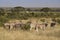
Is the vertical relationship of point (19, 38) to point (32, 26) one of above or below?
above

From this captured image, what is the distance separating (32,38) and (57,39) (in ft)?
6.58

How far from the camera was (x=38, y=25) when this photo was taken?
26.9m

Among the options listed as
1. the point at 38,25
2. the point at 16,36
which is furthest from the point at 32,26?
the point at 16,36

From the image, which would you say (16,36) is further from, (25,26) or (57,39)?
(25,26)

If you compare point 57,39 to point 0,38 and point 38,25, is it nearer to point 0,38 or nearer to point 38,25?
point 0,38

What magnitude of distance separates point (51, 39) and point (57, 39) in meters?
0.67

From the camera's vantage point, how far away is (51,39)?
1716 cm

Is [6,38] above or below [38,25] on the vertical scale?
above

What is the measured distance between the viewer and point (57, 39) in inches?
692

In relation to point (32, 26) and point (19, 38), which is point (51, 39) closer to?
point (19, 38)

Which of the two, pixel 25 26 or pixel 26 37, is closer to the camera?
pixel 26 37

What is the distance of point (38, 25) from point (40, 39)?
9850 mm

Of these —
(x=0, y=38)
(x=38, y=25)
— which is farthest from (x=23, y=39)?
(x=38, y=25)

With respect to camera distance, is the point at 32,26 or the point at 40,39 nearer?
the point at 40,39
